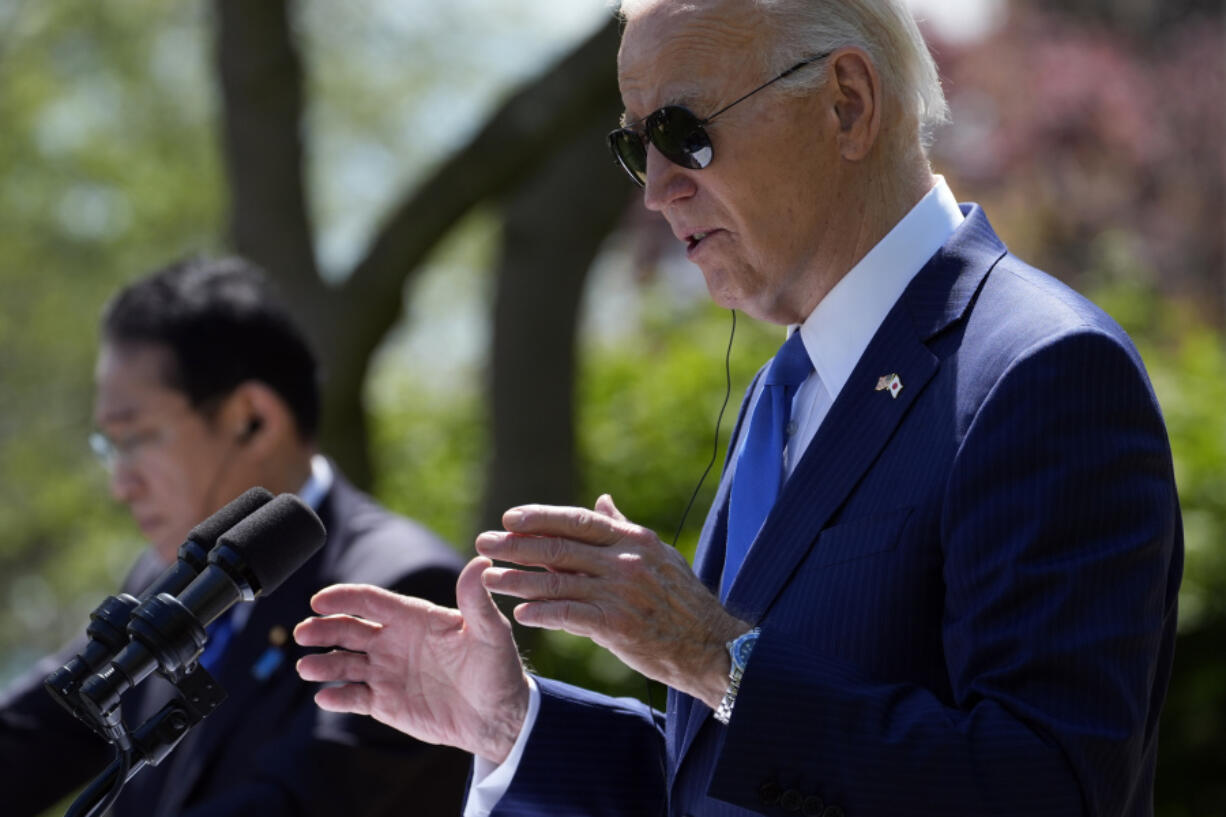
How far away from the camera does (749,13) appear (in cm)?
238

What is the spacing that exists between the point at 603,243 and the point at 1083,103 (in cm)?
1302

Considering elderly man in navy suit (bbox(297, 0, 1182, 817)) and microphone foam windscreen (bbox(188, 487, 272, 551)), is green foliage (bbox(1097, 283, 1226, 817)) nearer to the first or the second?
elderly man in navy suit (bbox(297, 0, 1182, 817))

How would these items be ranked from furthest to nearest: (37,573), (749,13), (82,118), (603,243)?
(37,573), (82,118), (603,243), (749,13)

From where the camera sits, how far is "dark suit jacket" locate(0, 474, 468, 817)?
10.8ft

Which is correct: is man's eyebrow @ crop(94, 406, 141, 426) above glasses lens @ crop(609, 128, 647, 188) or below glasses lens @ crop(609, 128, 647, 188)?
below

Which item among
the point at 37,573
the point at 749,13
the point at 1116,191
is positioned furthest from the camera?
the point at 37,573

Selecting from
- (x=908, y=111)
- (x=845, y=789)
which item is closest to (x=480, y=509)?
(x=908, y=111)

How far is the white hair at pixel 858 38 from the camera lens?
237 centimetres

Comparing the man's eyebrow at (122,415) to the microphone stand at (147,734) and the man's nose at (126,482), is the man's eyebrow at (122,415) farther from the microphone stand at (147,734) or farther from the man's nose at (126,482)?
the microphone stand at (147,734)

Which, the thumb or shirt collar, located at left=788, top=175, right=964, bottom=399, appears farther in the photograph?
shirt collar, located at left=788, top=175, right=964, bottom=399

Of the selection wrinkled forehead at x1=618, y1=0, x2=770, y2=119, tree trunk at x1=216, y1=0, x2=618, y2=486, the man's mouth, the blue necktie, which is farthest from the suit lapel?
tree trunk at x1=216, y1=0, x2=618, y2=486

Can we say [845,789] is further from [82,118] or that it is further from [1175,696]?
[82,118]

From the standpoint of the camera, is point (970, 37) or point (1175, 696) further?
point (970, 37)

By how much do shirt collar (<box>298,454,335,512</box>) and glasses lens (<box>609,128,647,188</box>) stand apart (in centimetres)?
170
